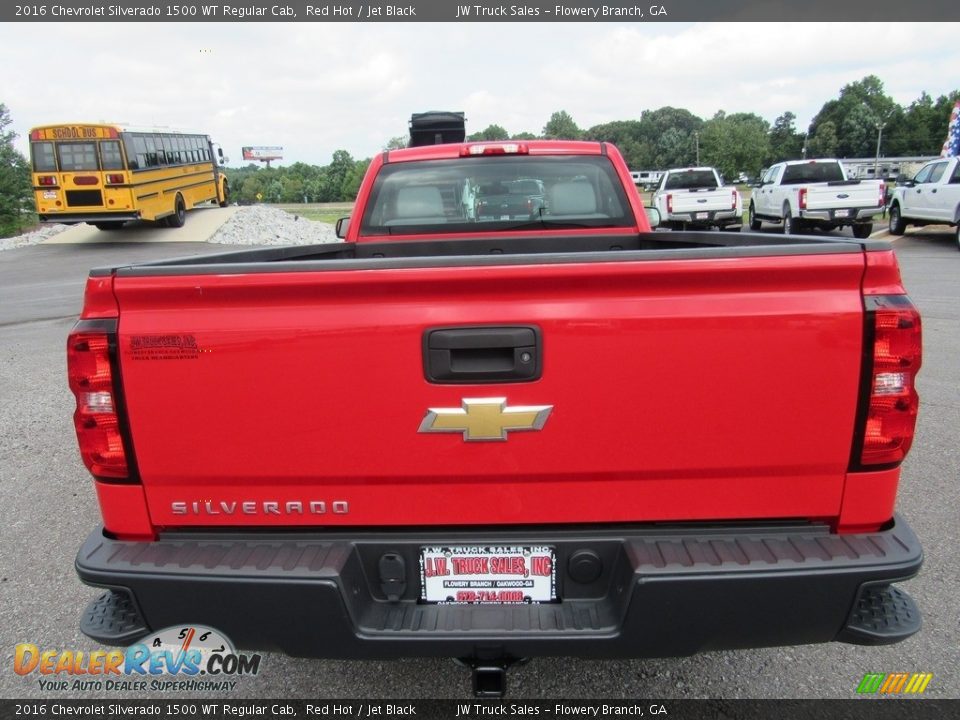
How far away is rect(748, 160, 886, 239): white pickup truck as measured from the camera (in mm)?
16453

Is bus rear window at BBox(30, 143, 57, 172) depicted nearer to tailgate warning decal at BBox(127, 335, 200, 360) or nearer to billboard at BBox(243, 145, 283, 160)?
tailgate warning decal at BBox(127, 335, 200, 360)

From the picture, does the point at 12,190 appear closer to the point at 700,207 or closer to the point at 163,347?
the point at 700,207

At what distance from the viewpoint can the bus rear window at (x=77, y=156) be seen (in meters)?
19.1

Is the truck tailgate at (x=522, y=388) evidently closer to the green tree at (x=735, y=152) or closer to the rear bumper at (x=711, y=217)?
the rear bumper at (x=711, y=217)

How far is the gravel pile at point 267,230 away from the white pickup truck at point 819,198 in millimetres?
13561

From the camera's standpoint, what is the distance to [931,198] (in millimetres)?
15922

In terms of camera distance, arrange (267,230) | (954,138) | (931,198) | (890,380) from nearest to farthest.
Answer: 1. (890,380)
2. (931,198)
3. (954,138)
4. (267,230)

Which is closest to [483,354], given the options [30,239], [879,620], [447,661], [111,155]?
[879,620]

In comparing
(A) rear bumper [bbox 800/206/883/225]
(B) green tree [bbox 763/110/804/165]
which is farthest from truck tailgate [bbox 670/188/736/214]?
(B) green tree [bbox 763/110/804/165]

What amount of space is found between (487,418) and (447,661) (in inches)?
57.3

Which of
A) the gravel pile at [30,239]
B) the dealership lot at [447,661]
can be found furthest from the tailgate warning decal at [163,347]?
the gravel pile at [30,239]

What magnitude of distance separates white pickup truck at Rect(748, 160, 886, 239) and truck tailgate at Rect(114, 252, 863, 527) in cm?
1705

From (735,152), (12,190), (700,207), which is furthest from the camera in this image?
(735,152)

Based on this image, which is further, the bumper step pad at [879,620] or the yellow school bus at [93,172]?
the yellow school bus at [93,172]
